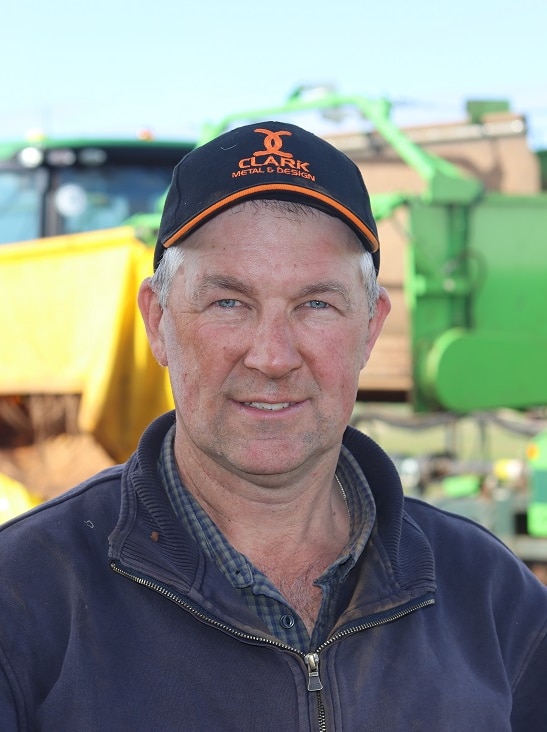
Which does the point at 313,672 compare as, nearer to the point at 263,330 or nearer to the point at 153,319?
the point at 263,330

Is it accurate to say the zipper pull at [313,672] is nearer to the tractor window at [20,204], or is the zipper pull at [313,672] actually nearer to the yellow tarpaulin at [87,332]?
the yellow tarpaulin at [87,332]

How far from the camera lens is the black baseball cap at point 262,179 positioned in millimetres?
1750

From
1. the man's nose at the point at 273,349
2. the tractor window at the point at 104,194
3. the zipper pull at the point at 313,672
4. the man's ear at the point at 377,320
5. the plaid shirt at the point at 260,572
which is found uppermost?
the man's nose at the point at 273,349

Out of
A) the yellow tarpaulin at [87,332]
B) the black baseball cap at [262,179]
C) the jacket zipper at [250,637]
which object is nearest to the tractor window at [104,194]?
the yellow tarpaulin at [87,332]

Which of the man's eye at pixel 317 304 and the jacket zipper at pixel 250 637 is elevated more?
the man's eye at pixel 317 304

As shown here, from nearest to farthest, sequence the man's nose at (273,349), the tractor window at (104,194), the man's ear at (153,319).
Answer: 1. the man's nose at (273,349)
2. the man's ear at (153,319)
3. the tractor window at (104,194)

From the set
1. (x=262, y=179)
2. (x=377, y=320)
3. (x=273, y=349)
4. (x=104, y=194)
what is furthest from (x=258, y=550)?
(x=104, y=194)

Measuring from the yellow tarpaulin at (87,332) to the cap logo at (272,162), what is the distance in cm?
353

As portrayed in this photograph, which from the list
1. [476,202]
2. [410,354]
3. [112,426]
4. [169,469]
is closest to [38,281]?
[112,426]

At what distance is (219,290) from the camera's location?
1.75 meters

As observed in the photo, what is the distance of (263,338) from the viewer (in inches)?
68.1

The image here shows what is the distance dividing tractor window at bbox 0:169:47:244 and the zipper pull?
5.54 meters

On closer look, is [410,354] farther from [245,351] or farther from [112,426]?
[245,351]

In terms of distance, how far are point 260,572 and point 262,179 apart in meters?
0.65
